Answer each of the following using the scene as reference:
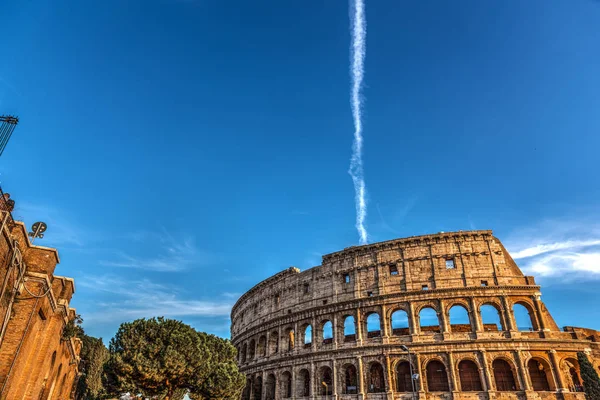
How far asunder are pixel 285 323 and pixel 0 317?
28231 mm

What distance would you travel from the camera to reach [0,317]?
44.7 feet

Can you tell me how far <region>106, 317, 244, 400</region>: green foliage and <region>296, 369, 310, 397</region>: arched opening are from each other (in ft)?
40.0

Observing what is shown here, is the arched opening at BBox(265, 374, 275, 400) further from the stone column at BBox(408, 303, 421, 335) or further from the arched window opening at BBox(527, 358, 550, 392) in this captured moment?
the arched window opening at BBox(527, 358, 550, 392)

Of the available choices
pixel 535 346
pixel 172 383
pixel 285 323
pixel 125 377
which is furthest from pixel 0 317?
pixel 535 346

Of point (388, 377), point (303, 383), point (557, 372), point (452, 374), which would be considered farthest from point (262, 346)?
point (557, 372)

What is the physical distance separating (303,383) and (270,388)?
4579 millimetres

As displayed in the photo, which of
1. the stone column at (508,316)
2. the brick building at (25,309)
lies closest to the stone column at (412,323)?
the stone column at (508,316)

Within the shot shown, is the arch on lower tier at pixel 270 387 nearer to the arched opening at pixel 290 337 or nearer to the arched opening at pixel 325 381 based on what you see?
the arched opening at pixel 290 337

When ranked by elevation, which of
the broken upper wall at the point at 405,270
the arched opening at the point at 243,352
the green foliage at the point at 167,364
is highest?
the broken upper wall at the point at 405,270

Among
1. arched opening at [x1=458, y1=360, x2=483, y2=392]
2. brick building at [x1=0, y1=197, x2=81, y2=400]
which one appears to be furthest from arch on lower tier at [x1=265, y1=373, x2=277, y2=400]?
brick building at [x1=0, y1=197, x2=81, y2=400]

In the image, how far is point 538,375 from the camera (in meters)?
28.5

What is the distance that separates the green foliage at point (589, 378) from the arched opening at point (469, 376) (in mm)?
6749

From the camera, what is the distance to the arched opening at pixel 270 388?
37.2 metres

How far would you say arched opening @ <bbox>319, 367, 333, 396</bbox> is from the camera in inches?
1310
